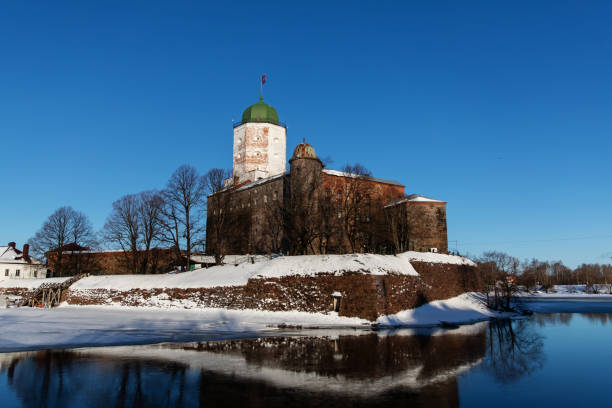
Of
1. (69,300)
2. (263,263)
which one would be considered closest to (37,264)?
(69,300)

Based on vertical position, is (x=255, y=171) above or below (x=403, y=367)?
above

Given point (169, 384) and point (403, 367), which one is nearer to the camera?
point (169, 384)

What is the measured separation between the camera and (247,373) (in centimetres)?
1139

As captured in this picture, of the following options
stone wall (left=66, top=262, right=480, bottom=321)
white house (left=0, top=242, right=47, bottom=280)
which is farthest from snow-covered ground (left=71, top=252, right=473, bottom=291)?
white house (left=0, top=242, right=47, bottom=280)

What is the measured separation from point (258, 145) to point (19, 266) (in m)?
37.0

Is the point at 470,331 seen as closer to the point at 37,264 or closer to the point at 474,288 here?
the point at 474,288

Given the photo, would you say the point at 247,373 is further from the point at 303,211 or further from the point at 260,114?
the point at 260,114

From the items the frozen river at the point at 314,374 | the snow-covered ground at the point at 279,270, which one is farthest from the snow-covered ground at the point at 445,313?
the frozen river at the point at 314,374

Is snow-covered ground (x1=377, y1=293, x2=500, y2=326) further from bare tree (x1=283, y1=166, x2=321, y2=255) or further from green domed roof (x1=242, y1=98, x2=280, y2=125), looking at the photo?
green domed roof (x1=242, y1=98, x2=280, y2=125)

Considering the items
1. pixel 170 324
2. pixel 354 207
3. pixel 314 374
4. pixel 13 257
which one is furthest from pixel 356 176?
pixel 13 257

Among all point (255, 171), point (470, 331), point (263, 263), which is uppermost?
point (255, 171)

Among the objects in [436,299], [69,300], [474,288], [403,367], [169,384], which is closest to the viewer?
[169,384]

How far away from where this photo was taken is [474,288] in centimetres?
4269

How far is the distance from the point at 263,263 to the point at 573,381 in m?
22.6
